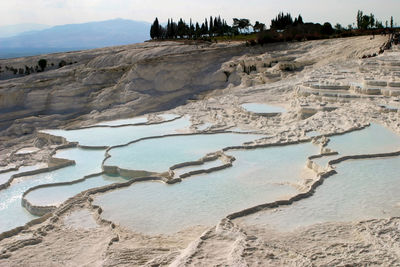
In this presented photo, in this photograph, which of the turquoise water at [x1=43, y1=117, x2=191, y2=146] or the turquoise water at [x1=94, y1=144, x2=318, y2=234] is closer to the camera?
the turquoise water at [x1=94, y1=144, x2=318, y2=234]

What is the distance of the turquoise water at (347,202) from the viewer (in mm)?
3818

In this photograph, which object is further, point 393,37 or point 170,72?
point 170,72

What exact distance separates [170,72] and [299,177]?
11698 mm

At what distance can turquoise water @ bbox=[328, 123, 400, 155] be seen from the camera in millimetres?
5984

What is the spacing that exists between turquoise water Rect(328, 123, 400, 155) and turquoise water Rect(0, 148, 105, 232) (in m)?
3.81

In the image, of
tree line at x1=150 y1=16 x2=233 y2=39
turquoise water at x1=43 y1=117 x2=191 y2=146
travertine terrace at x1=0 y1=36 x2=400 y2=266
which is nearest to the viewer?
travertine terrace at x1=0 y1=36 x2=400 y2=266

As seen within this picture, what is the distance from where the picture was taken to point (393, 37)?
48.8ft

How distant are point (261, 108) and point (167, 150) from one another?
12.2 feet

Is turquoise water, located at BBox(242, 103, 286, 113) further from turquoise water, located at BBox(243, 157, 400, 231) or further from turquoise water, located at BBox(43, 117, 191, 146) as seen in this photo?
turquoise water, located at BBox(243, 157, 400, 231)

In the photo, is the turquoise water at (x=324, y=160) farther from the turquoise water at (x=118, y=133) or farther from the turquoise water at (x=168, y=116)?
the turquoise water at (x=168, y=116)

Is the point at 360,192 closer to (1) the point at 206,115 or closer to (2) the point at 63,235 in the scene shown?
(2) the point at 63,235

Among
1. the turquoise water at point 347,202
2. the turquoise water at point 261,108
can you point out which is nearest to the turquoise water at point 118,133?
the turquoise water at point 261,108

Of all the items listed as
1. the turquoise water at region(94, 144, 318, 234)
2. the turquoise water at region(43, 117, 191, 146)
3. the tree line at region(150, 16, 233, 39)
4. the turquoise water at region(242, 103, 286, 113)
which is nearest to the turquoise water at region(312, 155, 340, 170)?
the turquoise water at region(94, 144, 318, 234)

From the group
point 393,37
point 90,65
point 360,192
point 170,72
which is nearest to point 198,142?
point 360,192
